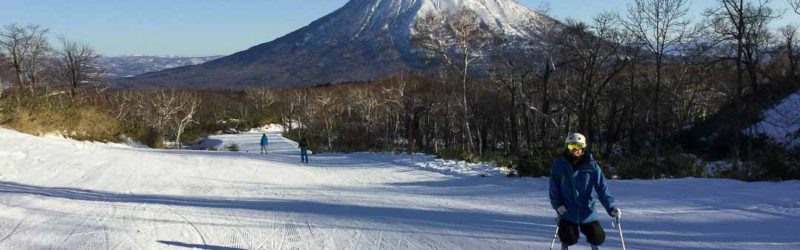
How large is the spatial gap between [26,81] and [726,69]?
172 feet

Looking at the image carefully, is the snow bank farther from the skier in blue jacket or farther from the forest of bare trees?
the skier in blue jacket

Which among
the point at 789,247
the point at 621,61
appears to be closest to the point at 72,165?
the point at 789,247

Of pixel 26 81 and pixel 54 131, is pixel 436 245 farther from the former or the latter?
pixel 26 81

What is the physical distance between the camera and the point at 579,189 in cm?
598

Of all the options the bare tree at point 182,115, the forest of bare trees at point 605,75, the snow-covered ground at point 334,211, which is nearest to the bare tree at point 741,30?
the forest of bare trees at point 605,75

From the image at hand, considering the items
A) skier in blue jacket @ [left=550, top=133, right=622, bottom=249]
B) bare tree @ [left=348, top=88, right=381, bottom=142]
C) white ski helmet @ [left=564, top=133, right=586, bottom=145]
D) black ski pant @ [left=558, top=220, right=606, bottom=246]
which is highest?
bare tree @ [left=348, top=88, right=381, bottom=142]

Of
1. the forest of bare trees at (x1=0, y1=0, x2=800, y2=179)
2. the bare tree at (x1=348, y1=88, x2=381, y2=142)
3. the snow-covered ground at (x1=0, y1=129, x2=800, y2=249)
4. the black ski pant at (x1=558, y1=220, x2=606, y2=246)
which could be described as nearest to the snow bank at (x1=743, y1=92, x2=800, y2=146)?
the forest of bare trees at (x1=0, y1=0, x2=800, y2=179)

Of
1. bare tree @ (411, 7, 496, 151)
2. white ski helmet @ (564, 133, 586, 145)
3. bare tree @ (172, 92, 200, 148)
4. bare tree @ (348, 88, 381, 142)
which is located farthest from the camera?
bare tree @ (348, 88, 381, 142)

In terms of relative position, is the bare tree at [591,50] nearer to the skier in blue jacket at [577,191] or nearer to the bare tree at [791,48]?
the bare tree at [791,48]

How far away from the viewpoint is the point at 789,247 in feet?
24.1

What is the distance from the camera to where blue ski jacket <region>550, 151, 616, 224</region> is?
19.5 feet

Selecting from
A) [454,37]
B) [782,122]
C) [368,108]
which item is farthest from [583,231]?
[368,108]

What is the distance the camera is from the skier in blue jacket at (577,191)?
593cm

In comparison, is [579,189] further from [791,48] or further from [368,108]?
[368,108]
